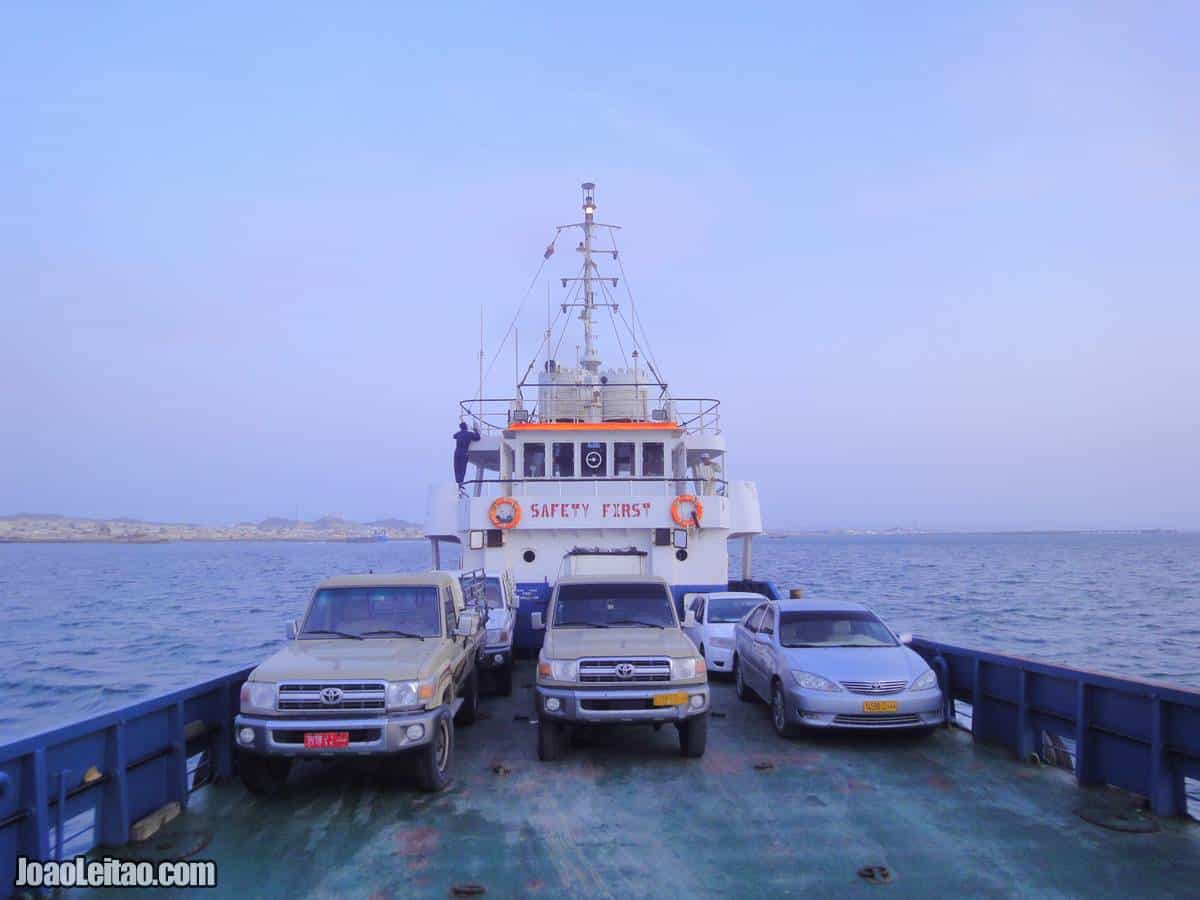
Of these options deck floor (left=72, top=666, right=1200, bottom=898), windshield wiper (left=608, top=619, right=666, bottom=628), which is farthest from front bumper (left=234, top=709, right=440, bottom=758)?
windshield wiper (left=608, top=619, right=666, bottom=628)

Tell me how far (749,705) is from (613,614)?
9.42 ft

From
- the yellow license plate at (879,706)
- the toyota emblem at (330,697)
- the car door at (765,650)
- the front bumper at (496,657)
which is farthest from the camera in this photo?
the front bumper at (496,657)

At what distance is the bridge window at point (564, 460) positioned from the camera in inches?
790

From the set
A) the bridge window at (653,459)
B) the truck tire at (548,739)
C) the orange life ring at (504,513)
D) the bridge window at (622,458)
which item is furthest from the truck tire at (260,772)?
the bridge window at (653,459)

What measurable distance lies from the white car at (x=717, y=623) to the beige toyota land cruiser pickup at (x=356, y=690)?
18.0 ft

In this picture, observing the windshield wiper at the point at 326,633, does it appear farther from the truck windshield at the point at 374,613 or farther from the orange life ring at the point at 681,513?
the orange life ring at the point at 681,513

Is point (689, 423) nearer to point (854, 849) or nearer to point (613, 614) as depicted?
point (613, 614)

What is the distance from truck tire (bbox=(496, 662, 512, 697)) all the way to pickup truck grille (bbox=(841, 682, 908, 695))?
5.30 m

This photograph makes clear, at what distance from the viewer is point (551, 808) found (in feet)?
24.8

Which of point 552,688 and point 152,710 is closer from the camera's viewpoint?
point 152,710

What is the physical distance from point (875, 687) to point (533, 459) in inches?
469

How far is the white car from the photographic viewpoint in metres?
13.9

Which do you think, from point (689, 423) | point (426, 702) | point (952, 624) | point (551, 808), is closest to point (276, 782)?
point (426, 702)

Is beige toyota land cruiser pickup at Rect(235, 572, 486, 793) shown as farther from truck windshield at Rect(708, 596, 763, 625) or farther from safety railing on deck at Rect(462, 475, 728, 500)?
safety railing on deck at Rect(462, 475, 728, 500)
